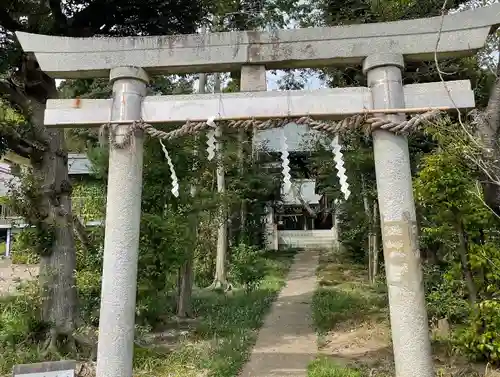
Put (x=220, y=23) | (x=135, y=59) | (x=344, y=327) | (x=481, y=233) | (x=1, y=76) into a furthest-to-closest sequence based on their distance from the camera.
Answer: (x=220, y=23) → (x=344, y=327) → (x=1, y=76) → (x=481, y=233) → (x=135, y=59)

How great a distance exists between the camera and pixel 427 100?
174 inches

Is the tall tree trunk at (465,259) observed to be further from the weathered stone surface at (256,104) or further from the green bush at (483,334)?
the weathered stone surface at (256,104)

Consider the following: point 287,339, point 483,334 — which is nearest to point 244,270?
point 287,339

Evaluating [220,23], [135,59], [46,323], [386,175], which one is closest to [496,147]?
[386,175]

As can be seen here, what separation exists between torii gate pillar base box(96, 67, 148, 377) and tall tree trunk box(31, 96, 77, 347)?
3.26 metres

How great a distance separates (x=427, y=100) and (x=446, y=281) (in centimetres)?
334

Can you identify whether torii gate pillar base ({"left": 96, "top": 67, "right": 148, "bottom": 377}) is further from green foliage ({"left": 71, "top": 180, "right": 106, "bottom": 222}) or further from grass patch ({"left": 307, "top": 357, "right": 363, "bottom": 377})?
green foliage ({"left": 71, "top": 180, "right": 106, "bottom": 222})

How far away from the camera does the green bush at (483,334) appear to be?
5.56 metres

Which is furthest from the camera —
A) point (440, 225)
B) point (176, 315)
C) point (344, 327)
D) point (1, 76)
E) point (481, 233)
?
point (176, 315)

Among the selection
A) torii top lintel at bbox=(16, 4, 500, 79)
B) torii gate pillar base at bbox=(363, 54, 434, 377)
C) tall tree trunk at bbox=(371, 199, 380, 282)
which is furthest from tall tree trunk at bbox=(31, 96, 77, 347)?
tall tree trunk at bbox=(371, 199, 380, 282)

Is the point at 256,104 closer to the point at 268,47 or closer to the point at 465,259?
the point at 268,47

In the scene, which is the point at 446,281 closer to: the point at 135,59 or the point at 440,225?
the point at 440,225

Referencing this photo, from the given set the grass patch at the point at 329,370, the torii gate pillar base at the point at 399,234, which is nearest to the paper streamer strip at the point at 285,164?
the torii gate pillar base at the point at 399,234

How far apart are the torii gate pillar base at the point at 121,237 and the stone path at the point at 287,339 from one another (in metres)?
2.68
